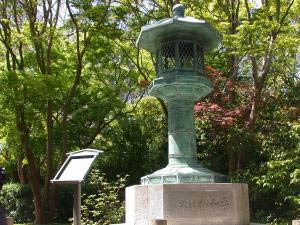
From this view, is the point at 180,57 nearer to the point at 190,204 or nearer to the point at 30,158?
the point at 190,204

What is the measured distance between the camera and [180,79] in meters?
7.61

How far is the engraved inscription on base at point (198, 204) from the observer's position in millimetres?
6883

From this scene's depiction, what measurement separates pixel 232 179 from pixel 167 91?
5590mm

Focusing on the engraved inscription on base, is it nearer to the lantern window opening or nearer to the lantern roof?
the lantern window opening

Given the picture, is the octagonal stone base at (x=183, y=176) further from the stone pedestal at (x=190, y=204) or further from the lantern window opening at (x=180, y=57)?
the lantern window opening at (x=180, y=57)

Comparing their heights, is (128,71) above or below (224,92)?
above

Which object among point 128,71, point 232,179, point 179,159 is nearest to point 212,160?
point 232,179

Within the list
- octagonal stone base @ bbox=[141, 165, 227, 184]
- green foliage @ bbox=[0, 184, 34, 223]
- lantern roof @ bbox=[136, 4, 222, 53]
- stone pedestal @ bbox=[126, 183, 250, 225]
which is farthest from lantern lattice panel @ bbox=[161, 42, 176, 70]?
green foliage @ bbox=[0, 184, 34, 223]

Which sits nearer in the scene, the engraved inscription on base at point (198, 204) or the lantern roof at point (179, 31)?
the engraved inscription on base at point (198, 204)

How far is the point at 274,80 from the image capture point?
51.1 feet

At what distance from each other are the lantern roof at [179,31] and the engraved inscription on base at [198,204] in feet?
9.10

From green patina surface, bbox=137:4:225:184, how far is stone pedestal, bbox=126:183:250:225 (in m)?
0.40

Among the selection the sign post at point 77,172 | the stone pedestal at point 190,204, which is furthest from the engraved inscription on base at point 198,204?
the sign post at point 77,172

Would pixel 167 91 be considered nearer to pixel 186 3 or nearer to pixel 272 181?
pixel 272 181
